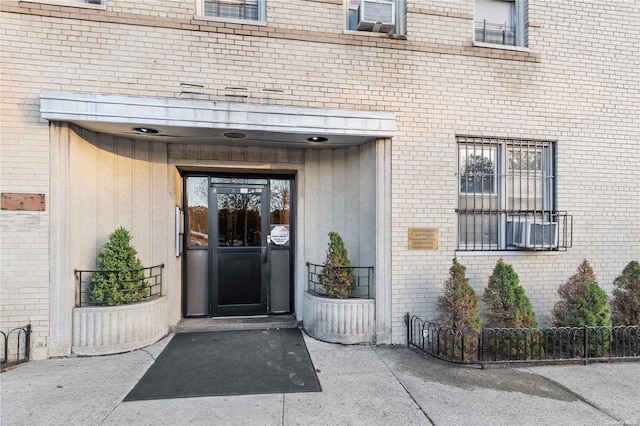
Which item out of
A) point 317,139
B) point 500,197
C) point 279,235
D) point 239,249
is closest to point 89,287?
point 239,249

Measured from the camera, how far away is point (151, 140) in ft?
18.2

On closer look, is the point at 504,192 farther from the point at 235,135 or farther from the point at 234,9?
the point at 234,9

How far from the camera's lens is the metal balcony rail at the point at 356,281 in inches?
216

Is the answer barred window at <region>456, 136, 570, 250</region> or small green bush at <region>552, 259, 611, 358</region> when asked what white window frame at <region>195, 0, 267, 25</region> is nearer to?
barred window at <region>456, 136, 570, 250</region>

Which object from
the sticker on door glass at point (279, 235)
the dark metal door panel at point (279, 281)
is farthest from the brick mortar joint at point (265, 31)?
the dark metal door panel at point (279, 281)

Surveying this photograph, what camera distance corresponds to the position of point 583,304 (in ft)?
16.1

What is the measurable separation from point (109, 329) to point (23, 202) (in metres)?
2.08

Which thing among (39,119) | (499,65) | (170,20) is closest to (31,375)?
(39,119)

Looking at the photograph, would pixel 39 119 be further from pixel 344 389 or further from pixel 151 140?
pixel 344 389

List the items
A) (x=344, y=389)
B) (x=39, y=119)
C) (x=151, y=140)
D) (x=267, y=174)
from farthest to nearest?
(x=267, y=174) < (x=151, y=140) < (x=39, y=119) < (x=344, y=389)

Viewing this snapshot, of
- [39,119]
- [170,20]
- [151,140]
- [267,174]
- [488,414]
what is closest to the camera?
[488,414]

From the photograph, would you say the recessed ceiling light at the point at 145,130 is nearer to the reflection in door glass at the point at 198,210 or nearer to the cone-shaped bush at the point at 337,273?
the reflection in door glass at the point at 198,210

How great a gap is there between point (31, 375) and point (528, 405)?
574cm

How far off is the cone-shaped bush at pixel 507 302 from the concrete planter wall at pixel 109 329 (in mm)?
5159
